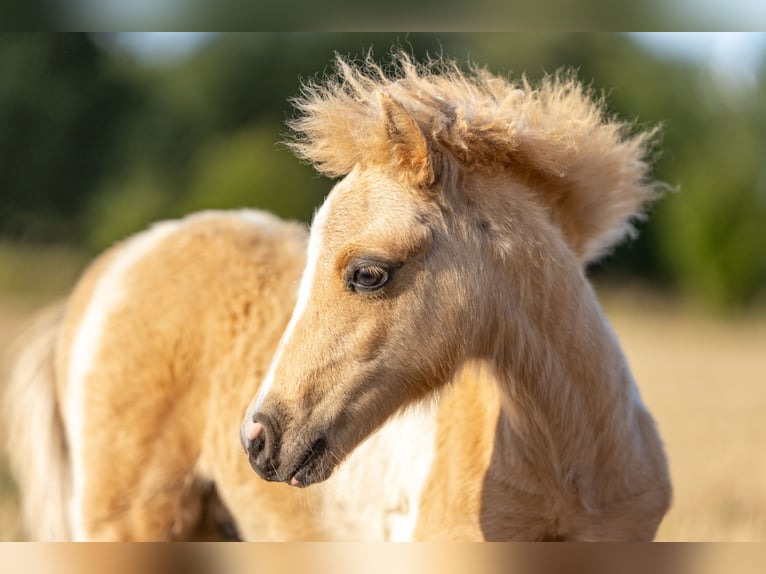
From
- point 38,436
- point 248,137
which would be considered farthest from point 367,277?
point 248,137

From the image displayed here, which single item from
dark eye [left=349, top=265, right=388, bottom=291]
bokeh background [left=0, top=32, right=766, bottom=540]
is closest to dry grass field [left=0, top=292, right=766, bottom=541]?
bokeh background [left=0, top=32, right=766, bottom=540]

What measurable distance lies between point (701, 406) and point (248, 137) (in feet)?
46.2

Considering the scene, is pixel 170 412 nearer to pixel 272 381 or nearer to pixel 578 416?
pixel 272 381

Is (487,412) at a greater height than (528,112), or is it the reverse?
(528,112)

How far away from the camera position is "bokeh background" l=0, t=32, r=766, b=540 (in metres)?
16.6

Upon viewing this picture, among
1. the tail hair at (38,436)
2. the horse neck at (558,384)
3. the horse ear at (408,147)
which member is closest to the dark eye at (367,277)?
the horse ear at (408,147)

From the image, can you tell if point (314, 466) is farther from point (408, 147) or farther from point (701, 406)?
point (701, 406)

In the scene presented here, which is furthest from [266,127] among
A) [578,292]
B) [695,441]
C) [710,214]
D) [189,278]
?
[578,292]

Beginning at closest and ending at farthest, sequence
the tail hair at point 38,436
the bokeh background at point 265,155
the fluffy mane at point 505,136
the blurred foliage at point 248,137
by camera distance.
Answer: the fluffy mane at point 505,136, the tail hair at point 38,436, the bokeh background at point 265,155, the blurred foliage at point 248,137

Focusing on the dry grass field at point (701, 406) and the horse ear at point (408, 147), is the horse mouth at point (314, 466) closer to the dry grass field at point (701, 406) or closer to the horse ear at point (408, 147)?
the horse ear at point (408, 147)

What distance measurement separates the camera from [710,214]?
19.2m

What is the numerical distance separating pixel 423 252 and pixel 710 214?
1814 centimetres

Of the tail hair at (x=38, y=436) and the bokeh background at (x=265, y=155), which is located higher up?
the bokeh background at (x=265, y=155)

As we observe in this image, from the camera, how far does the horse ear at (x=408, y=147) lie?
256 centimetres
